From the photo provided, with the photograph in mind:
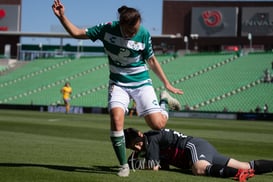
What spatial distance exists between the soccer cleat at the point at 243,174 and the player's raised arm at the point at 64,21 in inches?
119

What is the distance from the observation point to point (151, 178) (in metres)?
8.01

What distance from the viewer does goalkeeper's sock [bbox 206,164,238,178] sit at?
26.6 feet

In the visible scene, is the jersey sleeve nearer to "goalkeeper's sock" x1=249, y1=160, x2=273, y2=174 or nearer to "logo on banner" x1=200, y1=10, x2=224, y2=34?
"goalkeeper's sock" x1=249, y1=160, x2=273, y2=174

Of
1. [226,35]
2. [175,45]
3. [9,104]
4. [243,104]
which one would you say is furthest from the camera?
[175,45]

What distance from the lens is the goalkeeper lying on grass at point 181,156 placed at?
27.4ft

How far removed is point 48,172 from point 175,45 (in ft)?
198

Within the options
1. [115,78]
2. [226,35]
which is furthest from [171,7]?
[115,78]

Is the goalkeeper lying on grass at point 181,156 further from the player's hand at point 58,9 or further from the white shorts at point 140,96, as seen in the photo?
the player's hand at point 58,9

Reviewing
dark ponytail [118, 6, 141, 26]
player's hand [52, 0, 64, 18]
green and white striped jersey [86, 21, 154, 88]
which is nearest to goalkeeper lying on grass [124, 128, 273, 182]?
green and white striped jersey [86, 21, 154, 88]

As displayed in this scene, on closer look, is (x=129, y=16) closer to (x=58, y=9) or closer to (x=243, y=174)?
(x=58, y=9)

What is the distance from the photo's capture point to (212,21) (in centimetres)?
6347

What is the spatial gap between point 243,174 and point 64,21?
3386 mm

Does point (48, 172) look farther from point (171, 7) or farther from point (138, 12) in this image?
point (171, 7)

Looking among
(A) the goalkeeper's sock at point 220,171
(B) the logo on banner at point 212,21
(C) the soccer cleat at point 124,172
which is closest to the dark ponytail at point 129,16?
(C) the soccer cleat at point 124,172
